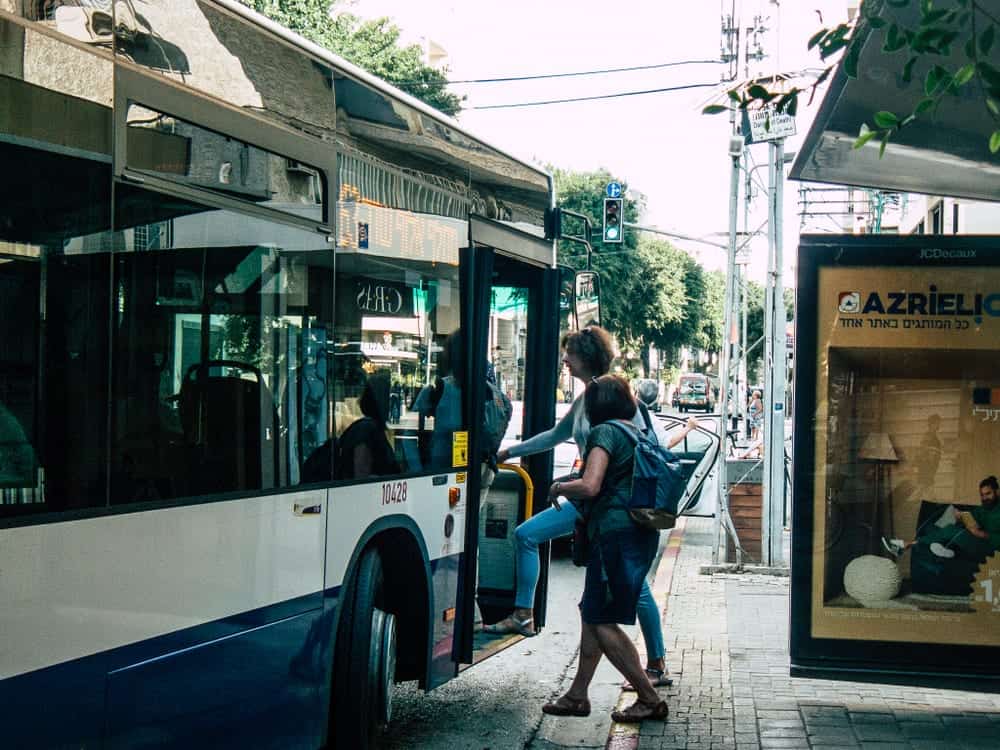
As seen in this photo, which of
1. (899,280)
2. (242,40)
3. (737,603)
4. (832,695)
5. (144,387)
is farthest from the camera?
(737,603)

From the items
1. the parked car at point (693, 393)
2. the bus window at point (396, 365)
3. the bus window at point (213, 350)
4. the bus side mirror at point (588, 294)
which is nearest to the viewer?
the bus window at point (213, 350)

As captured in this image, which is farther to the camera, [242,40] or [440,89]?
[440,89]

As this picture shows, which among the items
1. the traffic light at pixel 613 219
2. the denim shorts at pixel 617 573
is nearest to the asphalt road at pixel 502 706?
the denim shorts at pixel 617 573

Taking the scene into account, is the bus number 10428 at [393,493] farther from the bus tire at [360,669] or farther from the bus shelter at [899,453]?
the bus shelter at [899,453]

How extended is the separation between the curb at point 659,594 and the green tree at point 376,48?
1969 cm

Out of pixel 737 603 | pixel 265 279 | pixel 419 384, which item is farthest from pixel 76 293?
pixel 737 603

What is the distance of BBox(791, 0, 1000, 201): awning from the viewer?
5.54 m

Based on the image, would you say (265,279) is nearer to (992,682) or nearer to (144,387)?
(144,387)

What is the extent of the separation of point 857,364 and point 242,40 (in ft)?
12.2

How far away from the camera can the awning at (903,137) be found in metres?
5.54

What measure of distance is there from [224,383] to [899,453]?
388 cm

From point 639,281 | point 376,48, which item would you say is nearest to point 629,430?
point 376,48

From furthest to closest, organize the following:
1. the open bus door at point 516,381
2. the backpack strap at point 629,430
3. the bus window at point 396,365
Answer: the open bus door at point 516,381, the backpack strap at point 629,430, the bus window at point 396,365

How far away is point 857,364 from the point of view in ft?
21.5
